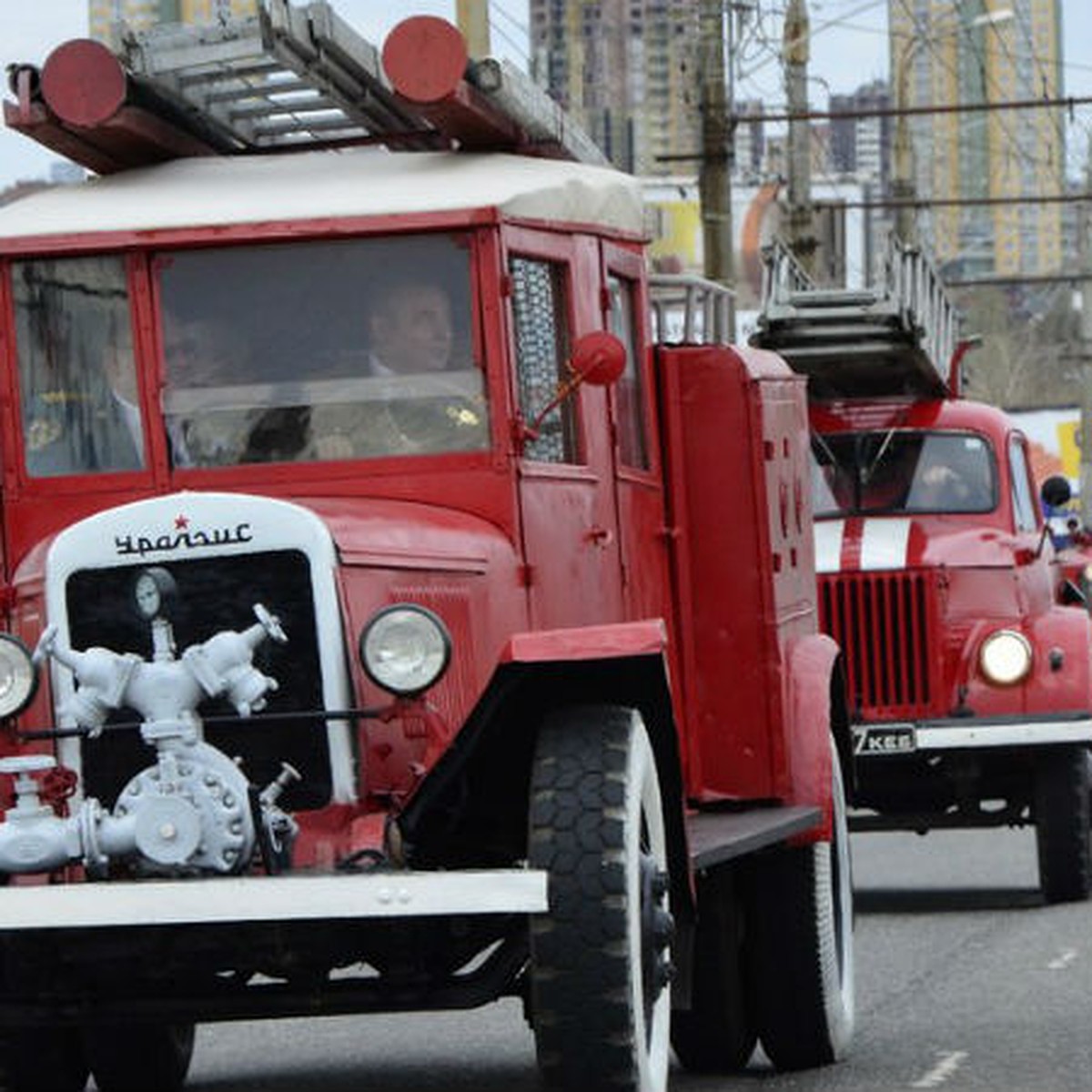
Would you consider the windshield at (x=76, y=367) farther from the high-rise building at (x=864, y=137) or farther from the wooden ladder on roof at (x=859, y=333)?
the high-rise building at (x=864, y=137)

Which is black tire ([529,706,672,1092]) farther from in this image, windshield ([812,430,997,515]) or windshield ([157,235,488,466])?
windshield ([812,430,997,515])

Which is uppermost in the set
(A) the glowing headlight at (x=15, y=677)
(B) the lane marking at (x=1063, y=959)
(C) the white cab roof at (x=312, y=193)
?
(C) the white cab roof at (x=312, y=193)

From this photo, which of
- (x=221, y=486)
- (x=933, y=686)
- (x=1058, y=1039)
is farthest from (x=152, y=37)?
(x=933, y=686)

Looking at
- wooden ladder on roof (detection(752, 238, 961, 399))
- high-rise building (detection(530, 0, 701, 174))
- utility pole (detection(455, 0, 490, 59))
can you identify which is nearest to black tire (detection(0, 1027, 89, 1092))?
utility pole (detection(455, 0, 490, 59))

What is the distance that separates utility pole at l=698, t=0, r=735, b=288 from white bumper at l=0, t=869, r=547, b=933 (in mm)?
19664

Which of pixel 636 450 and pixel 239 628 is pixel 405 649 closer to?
pixel 239 628

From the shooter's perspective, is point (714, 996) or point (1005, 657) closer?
point (714, 996)

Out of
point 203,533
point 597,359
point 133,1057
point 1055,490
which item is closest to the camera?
point 203,533

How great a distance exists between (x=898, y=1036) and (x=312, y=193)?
3991mm

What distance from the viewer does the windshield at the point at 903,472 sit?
1917 centimetres

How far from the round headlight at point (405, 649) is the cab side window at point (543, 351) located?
1237mm

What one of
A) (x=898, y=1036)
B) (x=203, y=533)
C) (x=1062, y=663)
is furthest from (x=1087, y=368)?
(x=203, y=533)

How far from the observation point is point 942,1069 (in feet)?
36.0

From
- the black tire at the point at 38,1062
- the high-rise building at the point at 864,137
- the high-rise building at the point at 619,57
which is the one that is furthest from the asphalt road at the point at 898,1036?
the high-rise building at the point at 864,137
